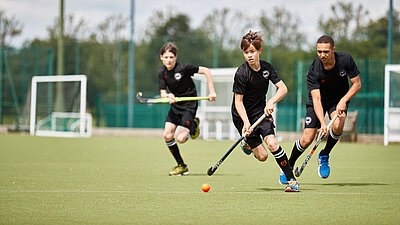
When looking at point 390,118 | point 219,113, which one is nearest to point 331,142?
point 390,118

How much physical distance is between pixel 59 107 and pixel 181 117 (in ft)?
50.7

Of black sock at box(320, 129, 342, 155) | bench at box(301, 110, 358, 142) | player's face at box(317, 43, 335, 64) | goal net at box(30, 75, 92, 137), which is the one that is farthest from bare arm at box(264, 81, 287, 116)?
goal net at box(30, 75, 92, 137)

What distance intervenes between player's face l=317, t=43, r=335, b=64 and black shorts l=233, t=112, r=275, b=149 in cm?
85

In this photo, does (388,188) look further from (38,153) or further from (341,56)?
(38,153)

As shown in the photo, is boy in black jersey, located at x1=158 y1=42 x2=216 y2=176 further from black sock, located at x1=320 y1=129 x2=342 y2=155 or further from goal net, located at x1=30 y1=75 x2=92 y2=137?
goal net, located at x1=30 y1=75 x2=92 y2=137

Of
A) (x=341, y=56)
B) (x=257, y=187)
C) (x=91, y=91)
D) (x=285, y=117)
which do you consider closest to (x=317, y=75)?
(x=341, y=56)

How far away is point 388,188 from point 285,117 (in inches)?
675

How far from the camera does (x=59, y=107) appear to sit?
23156 millimetres

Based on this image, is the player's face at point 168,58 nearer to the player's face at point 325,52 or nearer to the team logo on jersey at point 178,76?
the team logo on jersey at point 178,76

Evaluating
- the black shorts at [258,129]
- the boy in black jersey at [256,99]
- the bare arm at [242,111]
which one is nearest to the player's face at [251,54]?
the boy in black jersey at [256,99]

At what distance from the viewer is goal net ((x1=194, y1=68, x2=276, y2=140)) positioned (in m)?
19.5

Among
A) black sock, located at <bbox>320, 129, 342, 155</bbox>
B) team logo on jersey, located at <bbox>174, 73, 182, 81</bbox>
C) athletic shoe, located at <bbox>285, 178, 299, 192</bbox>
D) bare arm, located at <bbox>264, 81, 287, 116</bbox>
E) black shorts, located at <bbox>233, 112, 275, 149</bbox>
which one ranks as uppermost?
team logo on jersey, located at <bbox>174, 73, 182, 81</bbox>

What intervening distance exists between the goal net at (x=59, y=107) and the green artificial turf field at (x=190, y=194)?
1028 cm

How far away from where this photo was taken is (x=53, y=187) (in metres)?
6.77
